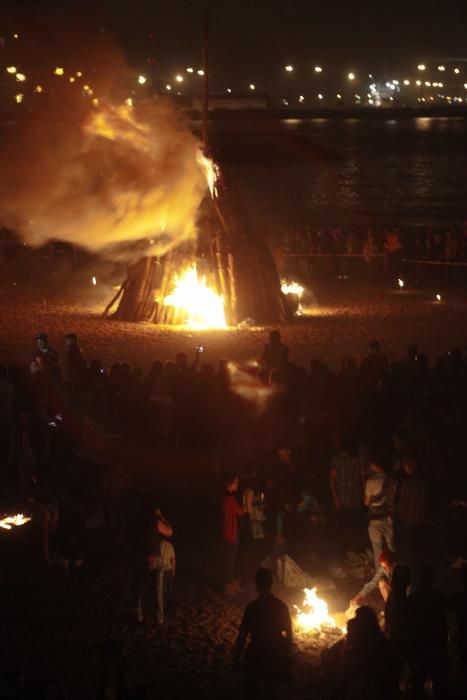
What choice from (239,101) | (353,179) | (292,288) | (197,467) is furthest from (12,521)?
(239,101)

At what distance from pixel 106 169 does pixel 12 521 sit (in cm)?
1103

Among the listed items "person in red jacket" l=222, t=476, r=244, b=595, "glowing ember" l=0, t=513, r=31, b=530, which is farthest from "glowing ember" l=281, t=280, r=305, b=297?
"person in red jacket" l=222, t=476, r=244, b=595

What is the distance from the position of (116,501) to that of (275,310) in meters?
11.2

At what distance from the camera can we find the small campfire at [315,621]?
8758 mm

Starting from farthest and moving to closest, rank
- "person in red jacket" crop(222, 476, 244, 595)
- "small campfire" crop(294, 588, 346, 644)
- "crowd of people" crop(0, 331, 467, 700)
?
"person in red jacket" crop(222, 476, 244, 595)
"small campfire" crop(294, 588, 346, 644)
"crowd of people" crop(0, 331, 467, 700)

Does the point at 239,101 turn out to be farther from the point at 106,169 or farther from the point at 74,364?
the point at 74,364

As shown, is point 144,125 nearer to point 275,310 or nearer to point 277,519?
point 275,310

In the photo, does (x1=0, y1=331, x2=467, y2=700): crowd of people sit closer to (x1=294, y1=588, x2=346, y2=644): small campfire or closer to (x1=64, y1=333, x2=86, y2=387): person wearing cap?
(x1=64, y1=333, x2=86, y2=387): person wearing cap

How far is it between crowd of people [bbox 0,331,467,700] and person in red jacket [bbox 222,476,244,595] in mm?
13

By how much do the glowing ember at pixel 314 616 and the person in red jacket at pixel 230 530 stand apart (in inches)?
26.6

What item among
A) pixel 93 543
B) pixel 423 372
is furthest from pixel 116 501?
pixel 423 372

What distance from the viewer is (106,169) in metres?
20.7

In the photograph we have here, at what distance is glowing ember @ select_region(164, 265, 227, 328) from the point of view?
2078cm

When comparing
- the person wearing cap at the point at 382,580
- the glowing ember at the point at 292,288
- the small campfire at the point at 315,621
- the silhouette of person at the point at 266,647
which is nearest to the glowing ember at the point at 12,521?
the small campfire at the point at 315,621
